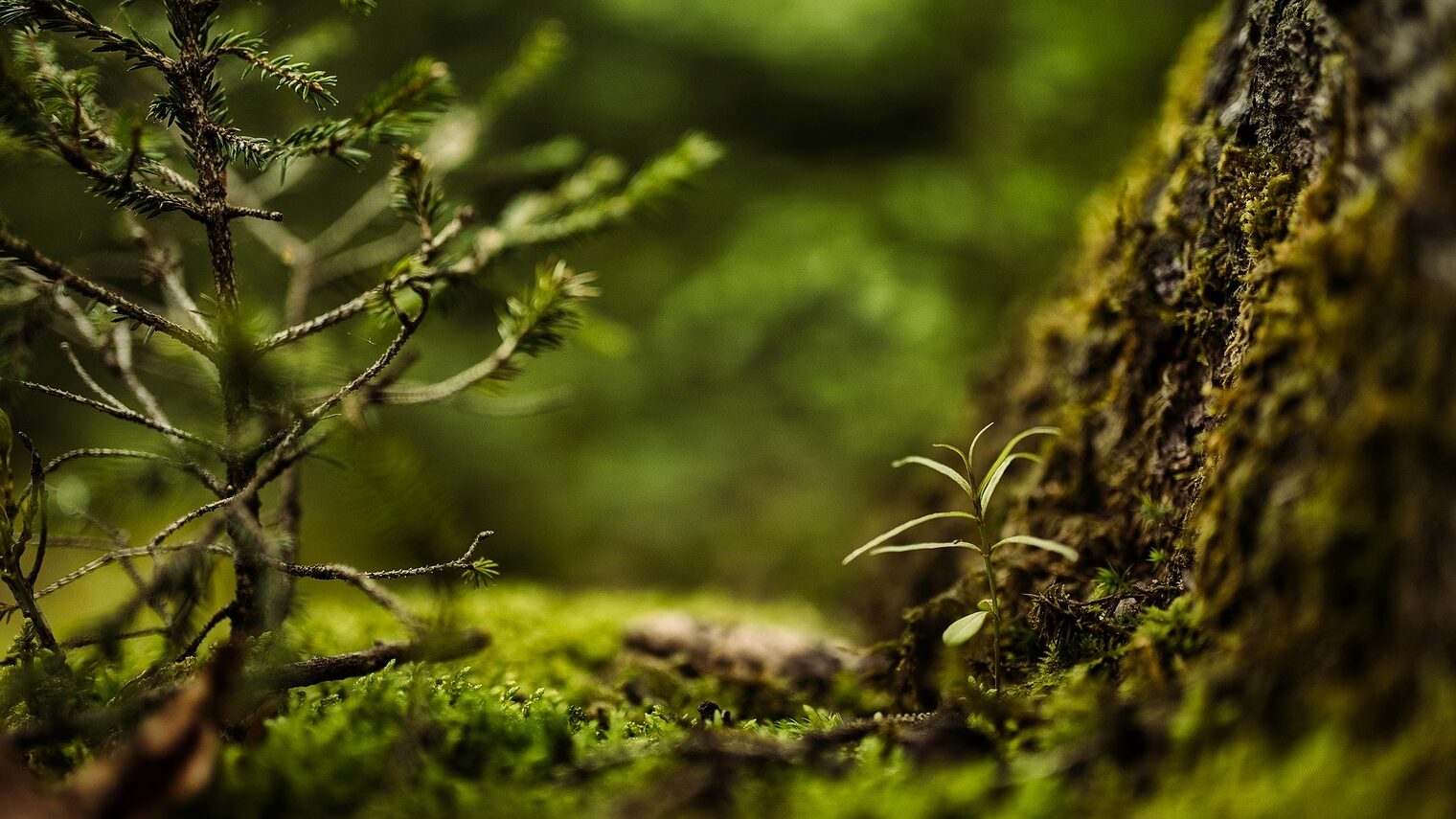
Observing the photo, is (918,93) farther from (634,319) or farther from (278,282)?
(278,282)

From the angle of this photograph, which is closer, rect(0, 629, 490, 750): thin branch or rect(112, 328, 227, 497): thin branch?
Result: rect(0, 629, 490, 750): thin branch

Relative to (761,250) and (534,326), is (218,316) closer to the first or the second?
(534,326)

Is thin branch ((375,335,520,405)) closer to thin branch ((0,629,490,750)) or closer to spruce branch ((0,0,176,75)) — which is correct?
thin branch ((0,629,490,750))

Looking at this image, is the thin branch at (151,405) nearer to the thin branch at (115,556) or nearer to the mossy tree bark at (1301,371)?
the thin branch at (115,556)

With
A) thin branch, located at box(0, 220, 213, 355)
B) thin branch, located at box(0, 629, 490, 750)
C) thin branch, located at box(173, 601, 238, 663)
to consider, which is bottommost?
thin branch, located at box(0, 629, 490, 750)

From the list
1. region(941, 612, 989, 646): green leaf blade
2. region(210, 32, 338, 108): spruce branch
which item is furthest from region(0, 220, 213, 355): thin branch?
region(941, 612, 989, 646): green leaf blade

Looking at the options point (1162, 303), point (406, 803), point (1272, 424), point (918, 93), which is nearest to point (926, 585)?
point (1162, 303)
